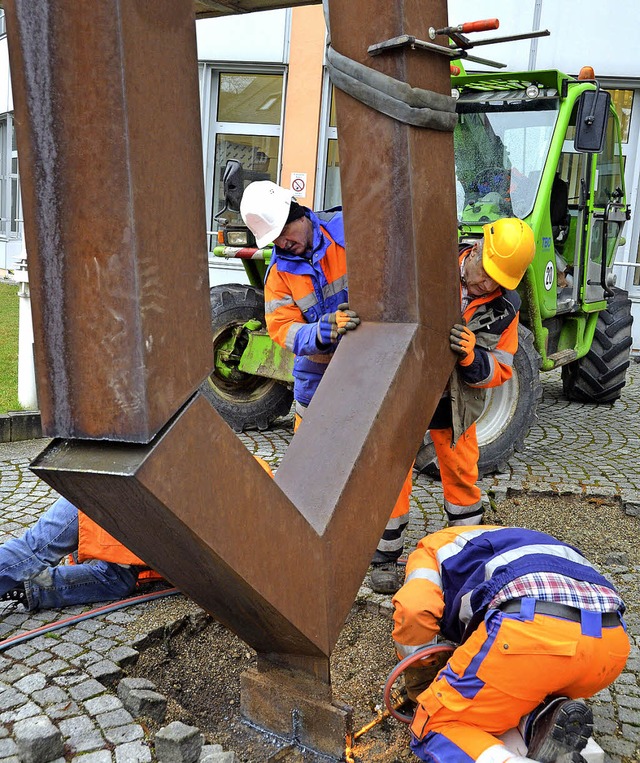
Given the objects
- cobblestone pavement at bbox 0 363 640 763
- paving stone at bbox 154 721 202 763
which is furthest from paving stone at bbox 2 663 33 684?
paving stone at bbox 154 721 202 763

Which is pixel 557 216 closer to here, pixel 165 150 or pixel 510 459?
→ pixel 510 459

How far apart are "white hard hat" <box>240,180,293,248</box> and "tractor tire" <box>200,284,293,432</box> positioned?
2.57 m

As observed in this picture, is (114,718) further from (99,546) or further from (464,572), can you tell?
(464,572)

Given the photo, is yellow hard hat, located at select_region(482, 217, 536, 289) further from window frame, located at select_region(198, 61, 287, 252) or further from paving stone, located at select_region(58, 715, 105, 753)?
window frame, located at select_region(198, 61, 287, 252)

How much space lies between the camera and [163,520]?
187 centimetres

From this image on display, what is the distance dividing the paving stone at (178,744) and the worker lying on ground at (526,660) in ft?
2.24

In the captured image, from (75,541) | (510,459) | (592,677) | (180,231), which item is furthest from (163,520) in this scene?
(510,459)

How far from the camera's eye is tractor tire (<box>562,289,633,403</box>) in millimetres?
7621

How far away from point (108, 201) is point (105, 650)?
2.31 metres

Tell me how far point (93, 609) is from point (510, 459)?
138 inches

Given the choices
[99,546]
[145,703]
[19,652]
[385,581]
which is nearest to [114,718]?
[145,703]

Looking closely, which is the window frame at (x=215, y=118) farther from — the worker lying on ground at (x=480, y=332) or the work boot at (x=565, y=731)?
the work boot at (x=565, y=731)

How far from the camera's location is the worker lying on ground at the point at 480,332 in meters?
4.00

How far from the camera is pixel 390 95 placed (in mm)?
2402
